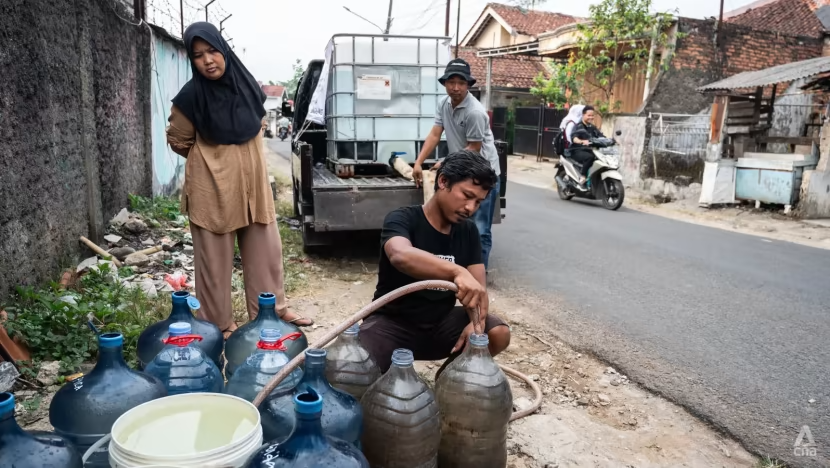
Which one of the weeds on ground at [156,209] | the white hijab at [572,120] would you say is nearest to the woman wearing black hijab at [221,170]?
the weeds on ground at [156,209]

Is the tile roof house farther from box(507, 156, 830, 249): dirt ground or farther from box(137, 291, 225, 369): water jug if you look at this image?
box(137, 291, 225, 369): water jug

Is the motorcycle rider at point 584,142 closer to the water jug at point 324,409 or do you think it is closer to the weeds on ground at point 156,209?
the weeds on ground at point 156,209

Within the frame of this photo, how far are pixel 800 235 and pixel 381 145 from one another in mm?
5958

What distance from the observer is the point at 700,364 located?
3754 millimetres

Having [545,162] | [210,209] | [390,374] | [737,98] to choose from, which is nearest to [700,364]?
[390,374]

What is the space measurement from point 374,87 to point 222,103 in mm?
3424

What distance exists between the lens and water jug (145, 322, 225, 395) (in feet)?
6.19

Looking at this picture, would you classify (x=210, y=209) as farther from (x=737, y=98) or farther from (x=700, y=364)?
(x=737, y=98)

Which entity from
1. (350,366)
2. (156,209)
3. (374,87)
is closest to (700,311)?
(350,366)

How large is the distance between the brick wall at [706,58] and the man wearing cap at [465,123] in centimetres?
1011

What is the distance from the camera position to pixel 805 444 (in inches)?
111

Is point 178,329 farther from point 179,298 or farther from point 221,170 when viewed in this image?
point 221,170

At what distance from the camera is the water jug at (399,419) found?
1.92 m

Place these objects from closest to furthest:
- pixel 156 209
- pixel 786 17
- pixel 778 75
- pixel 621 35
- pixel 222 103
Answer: pixel 222 103 → pixel 156 209 → pixel 778 75 → pixel 621 35 → pixel 786 17
